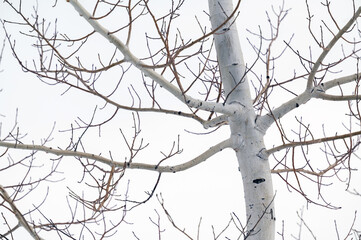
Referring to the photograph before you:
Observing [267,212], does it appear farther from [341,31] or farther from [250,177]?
[341,31]

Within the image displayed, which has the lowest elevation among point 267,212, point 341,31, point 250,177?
point 267,212

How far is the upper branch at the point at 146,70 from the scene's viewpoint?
2.65 metres

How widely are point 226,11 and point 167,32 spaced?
1.10m

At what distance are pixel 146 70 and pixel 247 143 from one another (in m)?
0.89

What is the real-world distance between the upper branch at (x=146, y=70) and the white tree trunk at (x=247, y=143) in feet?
0.55

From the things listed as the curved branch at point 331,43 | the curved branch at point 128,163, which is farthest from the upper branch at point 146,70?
the curved branch at point 331,43

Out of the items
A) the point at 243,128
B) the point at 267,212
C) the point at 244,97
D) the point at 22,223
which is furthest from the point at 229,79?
the point at 22,223

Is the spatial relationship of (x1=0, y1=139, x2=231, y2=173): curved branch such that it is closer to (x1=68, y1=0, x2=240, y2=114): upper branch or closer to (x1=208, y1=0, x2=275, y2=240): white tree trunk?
(x1=208, y1=0, x2=275, y2=240): white tree trunk

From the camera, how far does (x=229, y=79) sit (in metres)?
3.49

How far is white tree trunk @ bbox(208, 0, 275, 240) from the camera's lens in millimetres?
3119

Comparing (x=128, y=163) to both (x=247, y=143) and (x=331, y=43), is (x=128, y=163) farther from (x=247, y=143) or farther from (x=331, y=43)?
(x=331, y=43)

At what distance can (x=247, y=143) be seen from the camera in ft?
10.7

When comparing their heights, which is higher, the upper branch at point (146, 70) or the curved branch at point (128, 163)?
the upper branch at point (146, 70)

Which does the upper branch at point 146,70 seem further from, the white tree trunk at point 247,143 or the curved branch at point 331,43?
the curved branch at point 331,43
